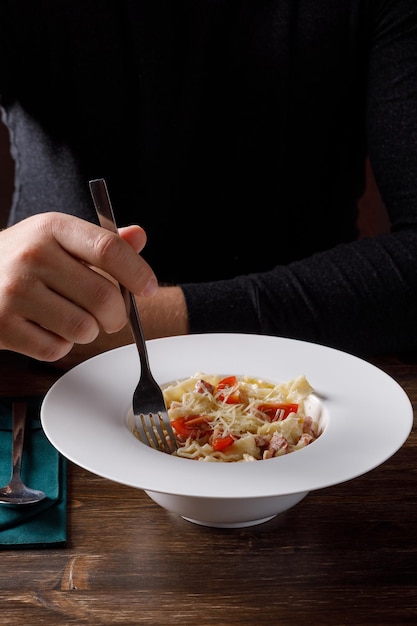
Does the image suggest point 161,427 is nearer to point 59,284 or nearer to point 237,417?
point 237,417

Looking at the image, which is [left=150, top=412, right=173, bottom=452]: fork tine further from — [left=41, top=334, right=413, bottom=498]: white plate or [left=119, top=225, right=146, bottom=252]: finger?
[left=119, top=225, right=146, bottom=252]: finger

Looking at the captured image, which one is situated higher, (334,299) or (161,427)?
(161,427)

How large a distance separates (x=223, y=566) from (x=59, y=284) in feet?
1.30

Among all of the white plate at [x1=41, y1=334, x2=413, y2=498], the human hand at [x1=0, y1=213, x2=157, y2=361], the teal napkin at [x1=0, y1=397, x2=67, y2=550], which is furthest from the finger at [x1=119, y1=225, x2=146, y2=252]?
the teal napkin at [x1=0, y1=397, x2=67, y2=550]

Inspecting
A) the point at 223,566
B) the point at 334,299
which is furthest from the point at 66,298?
the point at 334,299

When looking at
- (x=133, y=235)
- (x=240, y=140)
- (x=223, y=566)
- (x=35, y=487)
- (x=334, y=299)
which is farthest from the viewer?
(x=240, y=140)

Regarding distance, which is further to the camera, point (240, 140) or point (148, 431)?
point (240, 140)

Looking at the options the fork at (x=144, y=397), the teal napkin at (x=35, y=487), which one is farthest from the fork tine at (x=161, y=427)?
the teal napkin at (x=35, y=487)

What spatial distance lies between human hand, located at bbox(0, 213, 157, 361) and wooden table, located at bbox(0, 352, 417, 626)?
197mm

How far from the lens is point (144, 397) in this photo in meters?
0.92

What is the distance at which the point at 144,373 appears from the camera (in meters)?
0.94

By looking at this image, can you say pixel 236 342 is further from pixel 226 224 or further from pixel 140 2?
pixel 140 2

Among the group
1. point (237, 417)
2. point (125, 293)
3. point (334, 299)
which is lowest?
point (334, 299)

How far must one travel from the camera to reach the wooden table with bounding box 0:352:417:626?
667 millimetres
